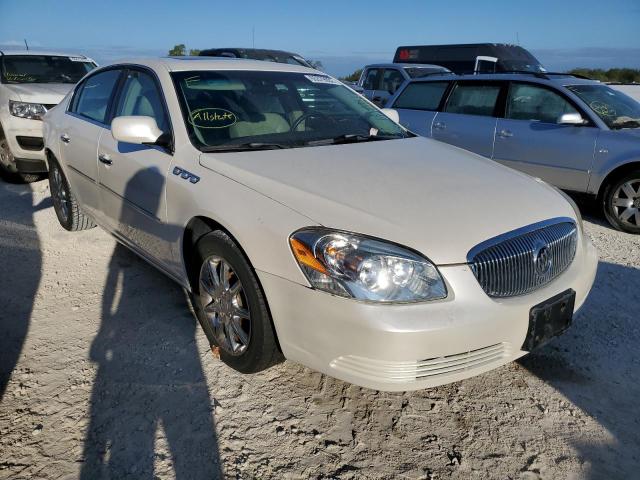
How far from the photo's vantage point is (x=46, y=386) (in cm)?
267

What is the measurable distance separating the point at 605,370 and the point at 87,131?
12.5 feet

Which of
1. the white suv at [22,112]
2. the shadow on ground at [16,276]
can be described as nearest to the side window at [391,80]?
the white suv at [22,112]

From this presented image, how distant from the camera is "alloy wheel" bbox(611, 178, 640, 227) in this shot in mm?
5234

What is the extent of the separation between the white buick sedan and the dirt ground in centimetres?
31

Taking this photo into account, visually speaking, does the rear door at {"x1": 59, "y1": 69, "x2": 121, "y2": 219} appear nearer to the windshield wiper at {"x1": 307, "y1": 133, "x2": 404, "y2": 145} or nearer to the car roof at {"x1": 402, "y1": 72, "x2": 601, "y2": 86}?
the windshield wiper at {"x1": 307, "y1": 133, "x2": 404, "y2": 145}

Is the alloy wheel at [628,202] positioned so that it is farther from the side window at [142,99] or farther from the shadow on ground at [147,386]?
the side window at [142,99]

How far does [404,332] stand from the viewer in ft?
6.76

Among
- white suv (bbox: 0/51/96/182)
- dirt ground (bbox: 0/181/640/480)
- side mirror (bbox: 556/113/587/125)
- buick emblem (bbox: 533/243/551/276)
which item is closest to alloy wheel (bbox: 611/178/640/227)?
side mirror (bbox: 556/113/587/125)

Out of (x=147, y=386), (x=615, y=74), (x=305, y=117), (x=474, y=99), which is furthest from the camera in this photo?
(x=615, y=74)

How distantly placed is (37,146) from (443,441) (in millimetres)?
6027

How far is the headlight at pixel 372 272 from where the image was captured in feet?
6.96

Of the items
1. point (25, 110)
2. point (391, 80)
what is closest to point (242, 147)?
point (25, 110)

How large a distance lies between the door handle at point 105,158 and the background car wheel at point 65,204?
1.01 m

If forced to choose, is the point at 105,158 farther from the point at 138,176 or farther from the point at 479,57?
the point at 479,57
